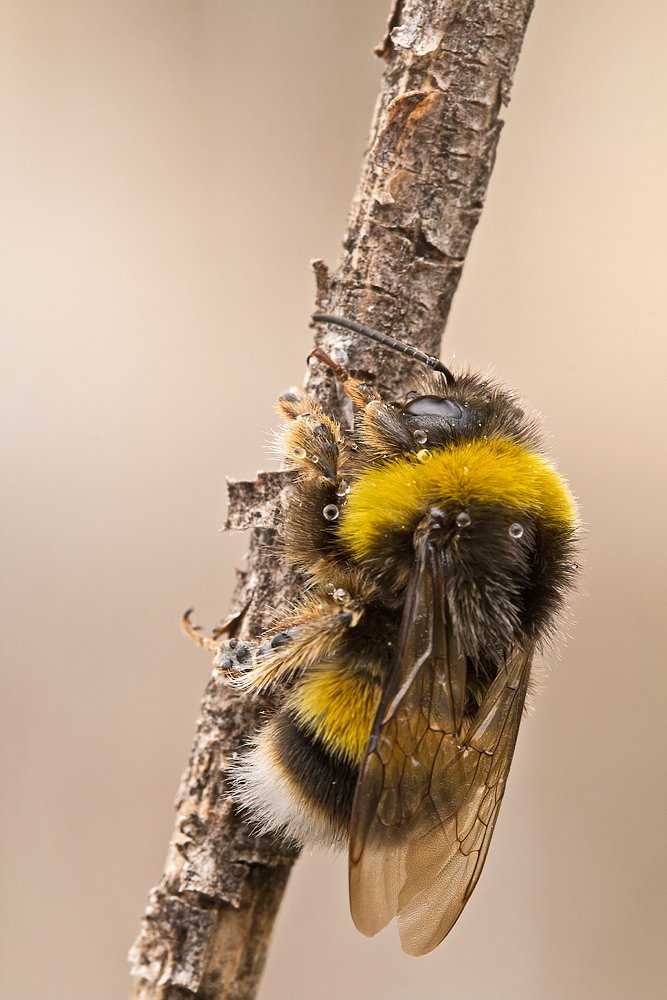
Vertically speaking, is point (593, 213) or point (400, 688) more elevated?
point (593, 213)

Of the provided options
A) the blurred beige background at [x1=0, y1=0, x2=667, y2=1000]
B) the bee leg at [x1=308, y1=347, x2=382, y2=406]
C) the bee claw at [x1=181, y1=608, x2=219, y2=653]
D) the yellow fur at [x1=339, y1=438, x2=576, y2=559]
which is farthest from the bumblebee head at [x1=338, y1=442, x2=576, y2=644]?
the blurred beige background at [x1=0, y1=0, x2=667, y2=1000]

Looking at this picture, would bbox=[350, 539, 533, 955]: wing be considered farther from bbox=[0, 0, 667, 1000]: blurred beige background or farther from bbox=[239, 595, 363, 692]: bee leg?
bbox=[0, 0, 667, 1000]: blurred beige background

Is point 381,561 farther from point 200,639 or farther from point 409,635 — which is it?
point 200,639

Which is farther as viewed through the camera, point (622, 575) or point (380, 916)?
point (622, 575)

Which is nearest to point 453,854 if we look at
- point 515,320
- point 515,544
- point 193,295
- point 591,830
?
point 515,544

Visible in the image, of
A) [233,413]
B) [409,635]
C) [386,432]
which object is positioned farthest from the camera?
[233,413]

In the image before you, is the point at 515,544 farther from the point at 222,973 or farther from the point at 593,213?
the point at 593,213

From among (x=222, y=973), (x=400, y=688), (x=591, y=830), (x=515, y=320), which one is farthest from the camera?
(x=515, y=320)

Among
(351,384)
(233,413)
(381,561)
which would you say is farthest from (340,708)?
(233,413)
